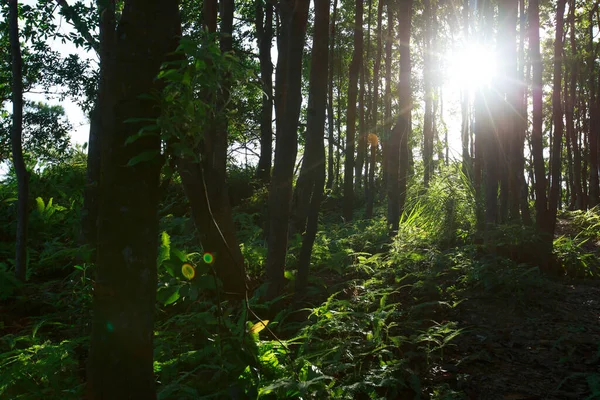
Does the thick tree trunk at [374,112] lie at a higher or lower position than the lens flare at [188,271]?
higher

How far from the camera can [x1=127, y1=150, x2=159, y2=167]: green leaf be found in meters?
2.02

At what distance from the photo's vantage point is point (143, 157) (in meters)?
2.04

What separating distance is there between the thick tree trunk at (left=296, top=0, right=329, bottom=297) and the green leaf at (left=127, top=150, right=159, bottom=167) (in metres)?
3.04

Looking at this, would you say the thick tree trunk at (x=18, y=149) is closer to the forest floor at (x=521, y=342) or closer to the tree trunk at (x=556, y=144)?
the forest floor at (x=521, y=342)

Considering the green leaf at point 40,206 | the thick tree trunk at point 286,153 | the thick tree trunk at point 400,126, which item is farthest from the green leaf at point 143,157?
the green leaf at point 40,206

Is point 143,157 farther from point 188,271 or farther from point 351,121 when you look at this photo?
point 351,121

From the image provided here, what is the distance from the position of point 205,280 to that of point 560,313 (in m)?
3.60

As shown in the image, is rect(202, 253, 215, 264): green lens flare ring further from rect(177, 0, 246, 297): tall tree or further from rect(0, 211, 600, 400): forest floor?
rect(177, 0, 246, 297): tall tree

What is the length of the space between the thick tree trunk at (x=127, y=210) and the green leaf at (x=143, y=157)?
16 millimetres

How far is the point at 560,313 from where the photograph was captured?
15.8 ft

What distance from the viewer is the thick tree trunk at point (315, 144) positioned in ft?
16.7

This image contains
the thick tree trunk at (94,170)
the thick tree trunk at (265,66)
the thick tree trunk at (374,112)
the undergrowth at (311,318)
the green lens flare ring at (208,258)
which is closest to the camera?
the green lens flare ring at (208,258)

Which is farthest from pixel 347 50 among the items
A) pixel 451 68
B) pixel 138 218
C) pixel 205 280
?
pixel 138 218

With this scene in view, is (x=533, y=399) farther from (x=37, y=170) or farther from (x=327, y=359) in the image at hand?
(x=37, y=170)
